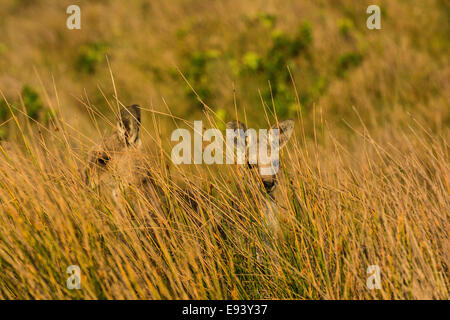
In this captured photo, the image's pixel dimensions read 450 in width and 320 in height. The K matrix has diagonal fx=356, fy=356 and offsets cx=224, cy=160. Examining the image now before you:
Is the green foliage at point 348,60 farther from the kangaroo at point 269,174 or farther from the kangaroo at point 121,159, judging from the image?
the kangaroo at point 121,159

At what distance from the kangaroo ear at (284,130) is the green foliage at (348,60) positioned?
330 cm

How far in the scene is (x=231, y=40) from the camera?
559 centimetres

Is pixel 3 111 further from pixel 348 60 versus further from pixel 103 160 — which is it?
pixel 348 60

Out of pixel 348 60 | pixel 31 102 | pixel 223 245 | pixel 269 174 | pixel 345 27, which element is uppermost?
pixel 345 27

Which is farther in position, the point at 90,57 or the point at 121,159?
the point at 90,57

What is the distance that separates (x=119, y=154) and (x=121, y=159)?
0.03 meters

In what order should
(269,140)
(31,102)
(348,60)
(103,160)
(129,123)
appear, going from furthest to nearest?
1. (348,60)
2. (31,102)
3. (103,160)
4. (129,123)
5. (269,140)

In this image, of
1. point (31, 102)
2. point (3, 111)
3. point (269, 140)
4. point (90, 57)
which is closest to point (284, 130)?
point (269, 140)

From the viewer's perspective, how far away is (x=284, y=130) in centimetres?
183

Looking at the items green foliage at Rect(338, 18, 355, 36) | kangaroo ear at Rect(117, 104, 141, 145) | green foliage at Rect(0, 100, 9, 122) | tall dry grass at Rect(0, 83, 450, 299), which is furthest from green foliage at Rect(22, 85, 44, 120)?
green foliage at Rect(338, 18, 355, 36)

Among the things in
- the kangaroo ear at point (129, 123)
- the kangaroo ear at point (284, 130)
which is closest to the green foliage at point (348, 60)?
the kangaroo ear at point (284, 130)

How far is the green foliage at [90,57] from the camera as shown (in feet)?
18.6
